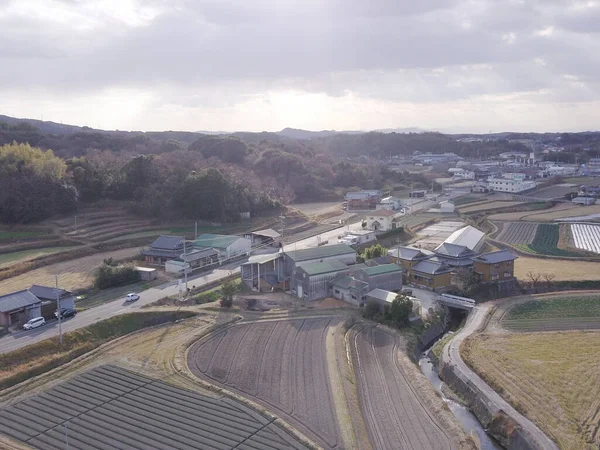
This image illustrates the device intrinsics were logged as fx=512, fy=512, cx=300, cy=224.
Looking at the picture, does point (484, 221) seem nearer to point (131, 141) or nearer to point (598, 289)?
point (598, 289)

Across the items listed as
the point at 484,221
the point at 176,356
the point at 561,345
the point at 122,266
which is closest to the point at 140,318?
the point at 176,356

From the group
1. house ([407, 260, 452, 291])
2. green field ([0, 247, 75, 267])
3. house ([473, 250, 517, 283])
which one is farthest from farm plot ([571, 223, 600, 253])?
green field ([0, 247, 75, 267])

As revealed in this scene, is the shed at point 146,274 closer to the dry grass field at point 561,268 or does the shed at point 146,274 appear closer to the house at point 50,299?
the house at point 50,299

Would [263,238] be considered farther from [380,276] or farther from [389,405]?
[389,405]

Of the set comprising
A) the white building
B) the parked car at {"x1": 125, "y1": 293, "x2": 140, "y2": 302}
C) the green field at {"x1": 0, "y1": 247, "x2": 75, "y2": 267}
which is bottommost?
the parked car at {"x1": 125, "y1": 293, "x2": 140, "y2": 302}

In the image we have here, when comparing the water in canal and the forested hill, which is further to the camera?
the forested hill

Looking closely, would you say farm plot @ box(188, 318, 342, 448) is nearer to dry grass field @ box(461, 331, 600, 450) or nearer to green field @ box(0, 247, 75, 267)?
dry grass field @ box(461, 331, 600, 450)

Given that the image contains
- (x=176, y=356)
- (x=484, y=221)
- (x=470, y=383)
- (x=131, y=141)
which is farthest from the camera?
(x=131, y=141)
